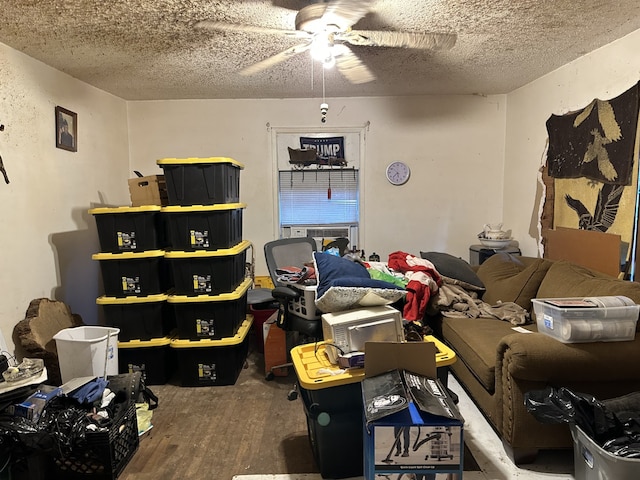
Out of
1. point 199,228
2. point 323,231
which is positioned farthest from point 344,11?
point 323,231

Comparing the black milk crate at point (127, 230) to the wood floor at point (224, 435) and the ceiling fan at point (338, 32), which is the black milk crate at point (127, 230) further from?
the ceiling fan at point (338, 32)

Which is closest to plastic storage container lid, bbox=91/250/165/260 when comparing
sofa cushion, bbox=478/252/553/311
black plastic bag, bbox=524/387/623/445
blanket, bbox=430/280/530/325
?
blanket, bbox=430/280/530/325

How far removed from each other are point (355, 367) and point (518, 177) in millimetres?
3101

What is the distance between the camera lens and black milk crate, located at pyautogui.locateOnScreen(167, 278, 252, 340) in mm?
2885

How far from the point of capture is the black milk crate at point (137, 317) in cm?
288

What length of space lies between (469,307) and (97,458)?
99.3 inches

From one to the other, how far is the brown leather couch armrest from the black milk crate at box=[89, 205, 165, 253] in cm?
241

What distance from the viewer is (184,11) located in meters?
2.16

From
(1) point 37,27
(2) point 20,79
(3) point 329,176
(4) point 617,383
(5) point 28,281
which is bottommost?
(4) point 617,383

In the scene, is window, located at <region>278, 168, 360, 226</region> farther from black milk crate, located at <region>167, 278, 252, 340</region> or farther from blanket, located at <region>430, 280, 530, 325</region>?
black milk crate, located at <region>167, 278, 252, 340</region>

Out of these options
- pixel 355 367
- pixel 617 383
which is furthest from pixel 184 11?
pixel 617 383

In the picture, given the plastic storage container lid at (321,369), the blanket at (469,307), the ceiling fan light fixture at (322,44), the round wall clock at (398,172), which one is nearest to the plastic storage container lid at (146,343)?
the plastic storage container lid at (321,369)

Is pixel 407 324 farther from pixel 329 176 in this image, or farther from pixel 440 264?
pixel 329 176

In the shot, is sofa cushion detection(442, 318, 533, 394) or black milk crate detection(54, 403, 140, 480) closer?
black milk crate detection(54, 403, 140, 480)
